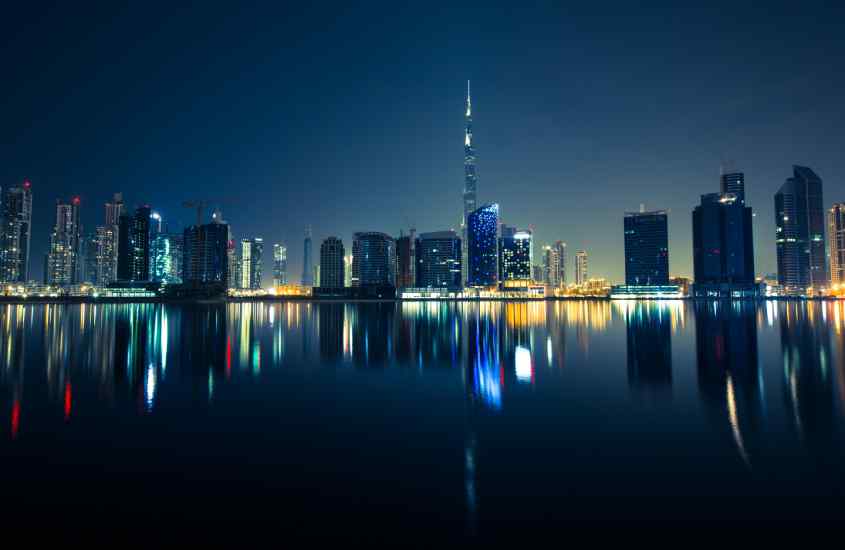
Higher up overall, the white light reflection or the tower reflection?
the white light reflection

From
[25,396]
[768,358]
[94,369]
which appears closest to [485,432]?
[25,396]

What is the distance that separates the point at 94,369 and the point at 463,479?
2233 cm

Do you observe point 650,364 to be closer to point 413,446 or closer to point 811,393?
point 811,393

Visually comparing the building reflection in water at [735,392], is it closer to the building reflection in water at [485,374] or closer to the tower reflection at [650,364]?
the tower reflection at [650,364]

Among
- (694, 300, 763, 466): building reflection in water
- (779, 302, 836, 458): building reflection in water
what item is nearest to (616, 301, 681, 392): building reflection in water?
(694, 300, 763, 466): building reflection in water

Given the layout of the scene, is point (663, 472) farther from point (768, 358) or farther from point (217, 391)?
point (768, 358)

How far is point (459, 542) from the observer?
7.30 m

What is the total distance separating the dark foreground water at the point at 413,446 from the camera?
8.36m

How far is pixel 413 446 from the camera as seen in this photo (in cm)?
1227

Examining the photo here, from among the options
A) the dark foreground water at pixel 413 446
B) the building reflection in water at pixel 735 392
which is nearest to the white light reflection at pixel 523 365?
the dark foreground water at pixel 413 446

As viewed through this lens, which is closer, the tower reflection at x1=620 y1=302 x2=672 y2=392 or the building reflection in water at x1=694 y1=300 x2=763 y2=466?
the building reflection in water at x1=694 y1=300 x2=763 y2=466

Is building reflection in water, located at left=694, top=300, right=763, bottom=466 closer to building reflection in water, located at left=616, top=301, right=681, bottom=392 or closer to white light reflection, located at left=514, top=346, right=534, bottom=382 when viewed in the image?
building reflection in water, located at left=616, top=301, right=681, bottom=392

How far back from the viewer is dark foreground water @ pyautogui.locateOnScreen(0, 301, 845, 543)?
8.36 meters

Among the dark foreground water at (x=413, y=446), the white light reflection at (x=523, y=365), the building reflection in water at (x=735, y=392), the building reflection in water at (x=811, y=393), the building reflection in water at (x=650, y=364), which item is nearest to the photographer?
the dark foreground water at (x=413, y=446)
